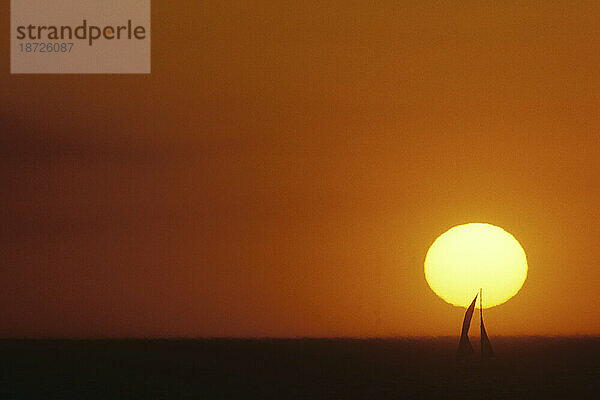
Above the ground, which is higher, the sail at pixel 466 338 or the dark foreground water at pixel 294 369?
the sail at pixel 466 338

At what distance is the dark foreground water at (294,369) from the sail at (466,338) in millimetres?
49

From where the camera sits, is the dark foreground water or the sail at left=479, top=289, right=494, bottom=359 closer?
the dark foreground water

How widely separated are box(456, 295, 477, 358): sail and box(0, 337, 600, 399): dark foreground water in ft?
0.16

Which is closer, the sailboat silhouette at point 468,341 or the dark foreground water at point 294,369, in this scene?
the dark foreground water at point 294,369

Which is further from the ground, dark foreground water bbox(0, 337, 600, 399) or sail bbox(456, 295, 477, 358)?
sail bbox(456, 295, 477, 358)

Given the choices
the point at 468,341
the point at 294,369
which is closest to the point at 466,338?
the point at 468,341

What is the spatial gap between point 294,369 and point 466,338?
0.56 meters

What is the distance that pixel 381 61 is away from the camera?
7.52 feet

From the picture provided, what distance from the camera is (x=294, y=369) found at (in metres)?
2.08

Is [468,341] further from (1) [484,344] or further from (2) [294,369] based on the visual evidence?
(2) [294,369]

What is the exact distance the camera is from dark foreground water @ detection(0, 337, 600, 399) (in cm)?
195

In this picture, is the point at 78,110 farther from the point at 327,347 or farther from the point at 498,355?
the point at 498,355

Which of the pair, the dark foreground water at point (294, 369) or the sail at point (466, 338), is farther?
the sail at point (466, 338)

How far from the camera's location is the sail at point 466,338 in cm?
206
